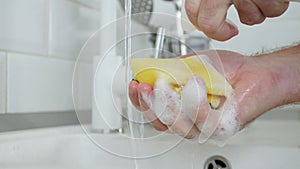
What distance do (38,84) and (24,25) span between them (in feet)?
0.29

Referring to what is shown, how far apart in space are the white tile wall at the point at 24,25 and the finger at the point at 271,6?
0.32m

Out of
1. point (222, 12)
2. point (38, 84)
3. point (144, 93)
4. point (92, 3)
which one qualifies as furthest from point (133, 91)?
point (92, 3)

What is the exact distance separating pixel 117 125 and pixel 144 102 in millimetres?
226

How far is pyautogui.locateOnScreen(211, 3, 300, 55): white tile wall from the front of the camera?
2.64ft

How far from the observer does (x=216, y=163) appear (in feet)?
1.93

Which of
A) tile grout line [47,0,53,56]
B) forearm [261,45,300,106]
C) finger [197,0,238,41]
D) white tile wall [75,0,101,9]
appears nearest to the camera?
finger [197,0,238,41]

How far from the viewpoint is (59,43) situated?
0.70 m

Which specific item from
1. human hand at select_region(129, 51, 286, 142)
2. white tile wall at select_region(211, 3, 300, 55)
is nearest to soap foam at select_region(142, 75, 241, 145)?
human hand at select_region(129, 51, 286, 142)

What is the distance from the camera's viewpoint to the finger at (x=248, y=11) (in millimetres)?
446

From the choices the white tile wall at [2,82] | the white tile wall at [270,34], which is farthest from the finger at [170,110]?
the white tile wall at [270,34]

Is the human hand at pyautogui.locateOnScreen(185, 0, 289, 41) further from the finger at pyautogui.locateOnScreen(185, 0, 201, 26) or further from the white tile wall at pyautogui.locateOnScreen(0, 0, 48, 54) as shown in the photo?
the white tile wall at pyautogui.locateOnScreen(0, 0, 48, 54)

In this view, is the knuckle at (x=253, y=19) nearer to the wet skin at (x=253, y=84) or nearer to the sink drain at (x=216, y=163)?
the wet skin at (x=253, y=84)

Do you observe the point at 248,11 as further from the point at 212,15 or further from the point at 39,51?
the point at 39,51

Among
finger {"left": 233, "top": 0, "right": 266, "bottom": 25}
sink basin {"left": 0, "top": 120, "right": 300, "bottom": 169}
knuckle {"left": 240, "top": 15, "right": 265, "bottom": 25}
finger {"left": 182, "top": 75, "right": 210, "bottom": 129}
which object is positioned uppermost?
finger {"left": 233, "top": 0, "right": 266, "bottom": 25}
